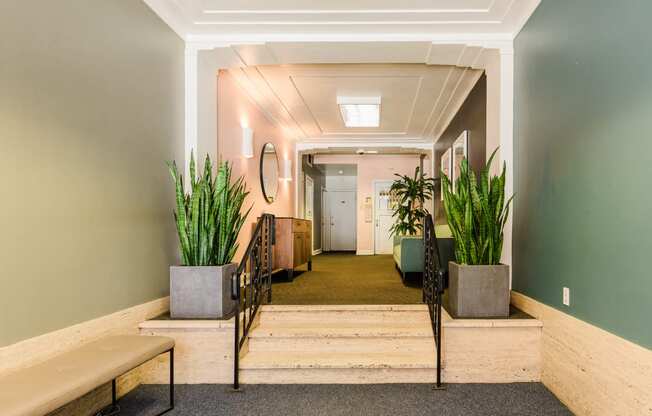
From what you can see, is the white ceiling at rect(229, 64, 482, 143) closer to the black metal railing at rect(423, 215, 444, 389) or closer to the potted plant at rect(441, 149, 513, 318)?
the potted plant at rect(441, 149, 513, 318)

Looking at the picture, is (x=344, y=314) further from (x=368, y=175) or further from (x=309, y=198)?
(x=368, y=175)

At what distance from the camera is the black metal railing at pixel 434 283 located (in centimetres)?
270

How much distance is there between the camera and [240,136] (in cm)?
496

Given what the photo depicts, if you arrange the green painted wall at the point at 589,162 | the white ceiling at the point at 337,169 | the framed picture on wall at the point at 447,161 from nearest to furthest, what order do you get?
the green painted wall at the point at 589,162, the framed picture on wall at the point at 447,161, the white ceiling at the point at 337,169

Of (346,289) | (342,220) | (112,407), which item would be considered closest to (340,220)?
(342,220)

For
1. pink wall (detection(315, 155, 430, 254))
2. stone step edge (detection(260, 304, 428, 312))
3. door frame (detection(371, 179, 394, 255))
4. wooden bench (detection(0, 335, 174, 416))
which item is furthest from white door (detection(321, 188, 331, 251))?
wooden bench (detection(0, 335, 174, 416))

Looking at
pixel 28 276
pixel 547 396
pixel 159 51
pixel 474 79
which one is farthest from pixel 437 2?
pixel 28 276

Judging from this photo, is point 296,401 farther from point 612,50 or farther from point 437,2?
point 437,2

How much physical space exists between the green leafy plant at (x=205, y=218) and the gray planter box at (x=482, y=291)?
1.65 m

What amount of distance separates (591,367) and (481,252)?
987mm

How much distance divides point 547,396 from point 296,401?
1592mm

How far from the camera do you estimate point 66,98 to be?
2139mm

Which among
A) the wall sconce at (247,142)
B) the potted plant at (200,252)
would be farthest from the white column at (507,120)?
the wall sconce at (247,142)

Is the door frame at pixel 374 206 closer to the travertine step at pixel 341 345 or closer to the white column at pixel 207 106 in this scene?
the white column at pixel 207 106
